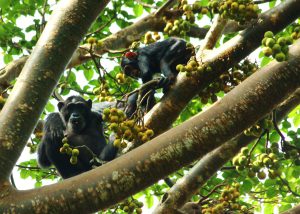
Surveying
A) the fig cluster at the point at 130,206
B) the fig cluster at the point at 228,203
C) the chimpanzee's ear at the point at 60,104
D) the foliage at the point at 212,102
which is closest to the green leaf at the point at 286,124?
the foliage at the point at 212,102

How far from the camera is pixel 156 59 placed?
5508mm

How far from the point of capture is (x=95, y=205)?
8.60 ft

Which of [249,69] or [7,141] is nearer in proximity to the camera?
[7,141]

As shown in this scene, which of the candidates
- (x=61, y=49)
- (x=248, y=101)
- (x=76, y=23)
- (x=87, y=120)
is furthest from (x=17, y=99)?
(x=87, y=120)

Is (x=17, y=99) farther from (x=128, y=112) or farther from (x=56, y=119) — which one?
(x=56, y=119)

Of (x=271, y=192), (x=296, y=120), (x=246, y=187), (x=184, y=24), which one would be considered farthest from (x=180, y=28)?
(x=296, y=120)

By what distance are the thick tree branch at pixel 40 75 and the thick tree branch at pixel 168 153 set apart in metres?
0.28

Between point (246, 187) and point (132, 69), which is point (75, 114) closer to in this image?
point (132, 69)

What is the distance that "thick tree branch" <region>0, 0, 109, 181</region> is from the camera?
2818 mm

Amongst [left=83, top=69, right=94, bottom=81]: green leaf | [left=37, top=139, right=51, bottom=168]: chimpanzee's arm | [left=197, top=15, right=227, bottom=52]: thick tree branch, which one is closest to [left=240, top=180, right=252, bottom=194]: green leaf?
[left=197, top=15, right=227, bottom=52]: thick tree branch

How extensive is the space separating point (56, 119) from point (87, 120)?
460mm

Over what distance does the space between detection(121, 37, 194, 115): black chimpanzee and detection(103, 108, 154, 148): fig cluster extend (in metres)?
1.65

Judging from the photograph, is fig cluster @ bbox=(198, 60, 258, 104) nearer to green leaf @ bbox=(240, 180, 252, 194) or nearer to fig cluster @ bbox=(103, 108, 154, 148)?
fig cluster @ bbox=(103, 108, 154, 148)

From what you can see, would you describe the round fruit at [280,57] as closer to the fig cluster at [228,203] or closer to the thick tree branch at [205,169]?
the thick tree branch at [205,169]
